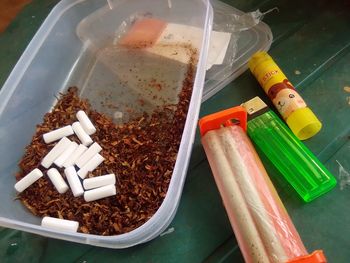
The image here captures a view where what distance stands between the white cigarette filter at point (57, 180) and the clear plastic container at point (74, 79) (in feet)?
0.23

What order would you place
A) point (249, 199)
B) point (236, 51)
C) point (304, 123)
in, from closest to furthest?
point (249, 199) < point (304, 123) < point (236, 51)

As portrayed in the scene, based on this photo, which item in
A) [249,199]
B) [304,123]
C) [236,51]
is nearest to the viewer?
[249,199]

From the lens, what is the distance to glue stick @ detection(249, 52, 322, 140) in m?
0.73

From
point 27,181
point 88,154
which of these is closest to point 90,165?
point 88,154

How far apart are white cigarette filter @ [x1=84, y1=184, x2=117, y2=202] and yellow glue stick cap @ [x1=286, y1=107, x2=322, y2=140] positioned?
1.26 feet

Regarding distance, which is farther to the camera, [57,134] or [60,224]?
[57,134]

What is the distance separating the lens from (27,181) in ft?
2.34

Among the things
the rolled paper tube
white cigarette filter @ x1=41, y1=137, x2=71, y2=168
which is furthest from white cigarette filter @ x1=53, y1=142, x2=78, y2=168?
the rolled paper tube

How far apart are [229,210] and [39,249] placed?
374mm

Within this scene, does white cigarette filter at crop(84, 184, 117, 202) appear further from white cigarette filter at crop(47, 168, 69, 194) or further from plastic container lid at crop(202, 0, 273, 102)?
plastic container lid at crop(202, 0, 273, 102)

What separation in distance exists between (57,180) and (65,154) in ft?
0.22

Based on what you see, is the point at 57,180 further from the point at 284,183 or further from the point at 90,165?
the point at 284,183

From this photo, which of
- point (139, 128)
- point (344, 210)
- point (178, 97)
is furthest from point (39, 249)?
point (344, 210)

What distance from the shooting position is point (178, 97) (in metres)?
0.84
